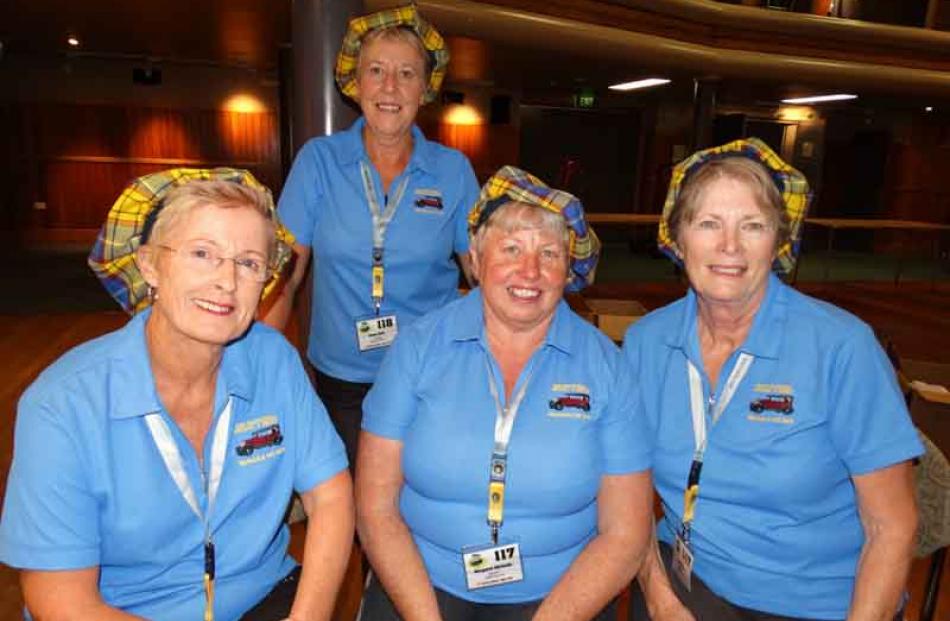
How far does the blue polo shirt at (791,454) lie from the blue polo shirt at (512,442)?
0.21 meters

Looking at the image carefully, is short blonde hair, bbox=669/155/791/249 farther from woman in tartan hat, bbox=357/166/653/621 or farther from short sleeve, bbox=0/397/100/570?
short sleeve, bbox=0/397/100/570

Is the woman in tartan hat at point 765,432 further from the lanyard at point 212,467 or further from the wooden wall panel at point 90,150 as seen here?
the wooden wall panel at point 90,150

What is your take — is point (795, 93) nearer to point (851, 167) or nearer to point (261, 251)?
point (851, 167)

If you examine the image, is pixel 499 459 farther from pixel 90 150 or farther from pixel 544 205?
pixel 90 150

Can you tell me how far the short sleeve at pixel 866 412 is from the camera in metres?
1.51

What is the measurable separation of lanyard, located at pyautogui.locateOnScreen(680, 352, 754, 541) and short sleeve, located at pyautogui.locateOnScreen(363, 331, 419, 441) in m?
0.70

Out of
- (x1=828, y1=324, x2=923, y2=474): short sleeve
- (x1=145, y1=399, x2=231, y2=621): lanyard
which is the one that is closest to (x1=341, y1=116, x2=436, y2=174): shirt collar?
(x1=145, y1=399, x2=231, y2=621): lanyard

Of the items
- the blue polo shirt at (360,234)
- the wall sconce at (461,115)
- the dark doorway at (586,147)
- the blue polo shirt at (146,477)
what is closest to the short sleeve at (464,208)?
the blue polo shirt at (360,234)

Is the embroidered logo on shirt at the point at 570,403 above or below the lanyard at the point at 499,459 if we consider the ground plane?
above

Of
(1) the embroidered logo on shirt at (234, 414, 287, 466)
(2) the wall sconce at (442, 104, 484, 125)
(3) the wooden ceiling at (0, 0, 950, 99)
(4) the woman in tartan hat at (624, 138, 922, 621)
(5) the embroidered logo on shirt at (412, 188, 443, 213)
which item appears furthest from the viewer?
(2) the wall sconce at (442, 104, 484, 125)

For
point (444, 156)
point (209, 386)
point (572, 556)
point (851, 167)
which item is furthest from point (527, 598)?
point (851, 167)

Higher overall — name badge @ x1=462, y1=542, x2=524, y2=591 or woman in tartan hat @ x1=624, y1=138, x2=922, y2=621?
woman in tartan hat @ x1=624, y1=138, x2=922, y2=621

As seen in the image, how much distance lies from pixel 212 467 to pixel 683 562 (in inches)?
45.6

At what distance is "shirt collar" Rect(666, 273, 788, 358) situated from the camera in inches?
64.6
